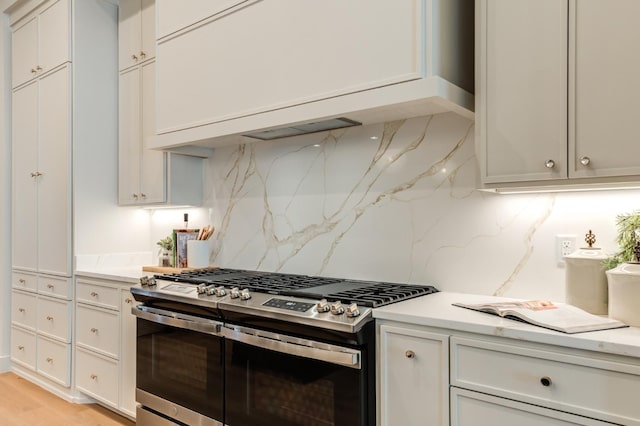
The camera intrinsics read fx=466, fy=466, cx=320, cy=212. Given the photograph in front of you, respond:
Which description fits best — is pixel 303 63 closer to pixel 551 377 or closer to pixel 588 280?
pixel 588 280

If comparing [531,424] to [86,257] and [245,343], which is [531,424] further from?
[86,257]

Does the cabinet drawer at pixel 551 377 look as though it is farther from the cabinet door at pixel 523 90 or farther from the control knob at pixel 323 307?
the cabinet door at pixel 523 90

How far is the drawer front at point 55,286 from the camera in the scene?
10.7 ft

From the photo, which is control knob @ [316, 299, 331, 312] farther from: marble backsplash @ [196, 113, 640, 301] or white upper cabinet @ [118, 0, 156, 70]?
white upper cabinet @ [118, 0, 156, 70]

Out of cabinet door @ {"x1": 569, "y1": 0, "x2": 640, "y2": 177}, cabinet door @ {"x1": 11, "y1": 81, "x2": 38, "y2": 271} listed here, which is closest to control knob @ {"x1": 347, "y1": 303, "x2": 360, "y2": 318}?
cabinet door @ {"x1": 569, "y1": 0, "x2": 640, "y2": 177}

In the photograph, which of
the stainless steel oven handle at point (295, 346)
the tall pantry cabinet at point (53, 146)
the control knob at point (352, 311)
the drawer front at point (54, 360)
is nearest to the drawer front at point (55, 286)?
the tall pantry cabinet at point (53, 146)

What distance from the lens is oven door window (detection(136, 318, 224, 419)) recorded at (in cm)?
213

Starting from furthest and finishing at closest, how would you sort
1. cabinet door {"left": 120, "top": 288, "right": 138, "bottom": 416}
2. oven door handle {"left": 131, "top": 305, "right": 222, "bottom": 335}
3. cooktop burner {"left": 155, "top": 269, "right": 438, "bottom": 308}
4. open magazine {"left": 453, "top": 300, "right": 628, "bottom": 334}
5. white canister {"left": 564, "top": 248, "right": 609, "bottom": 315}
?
cabinet door {"left": 120, "top": 288, "right": 138, "bottom": 416}
oven door handle {"left": 131, "top": 305, "right": 222, "bottom": 335}
cooktop burner {"left": 155, "top": 269, "right": 438, "bottom": 308}
white canister {"left": 564, "top": 248, "right": 609, "bottom": 315}
open magazine {"left": 453, "top": 300, "right": 628, "bottom": 334}

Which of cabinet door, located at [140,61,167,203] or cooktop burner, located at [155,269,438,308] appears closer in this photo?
cooktop burner, located at [155,269,438,308]

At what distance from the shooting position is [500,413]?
138cm

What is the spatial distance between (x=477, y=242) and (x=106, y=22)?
309 cm

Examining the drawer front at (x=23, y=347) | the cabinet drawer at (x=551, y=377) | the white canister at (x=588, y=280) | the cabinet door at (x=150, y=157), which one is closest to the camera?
the cabinet drawer at (x=551, y=377)

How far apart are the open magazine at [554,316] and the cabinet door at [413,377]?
215 millimetres

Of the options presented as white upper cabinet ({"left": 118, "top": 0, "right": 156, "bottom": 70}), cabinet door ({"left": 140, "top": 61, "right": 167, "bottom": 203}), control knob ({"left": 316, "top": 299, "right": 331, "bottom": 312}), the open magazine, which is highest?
white upper cabinet ({"left": 118, "top": 0, "right": 156, "bottom": 70})
